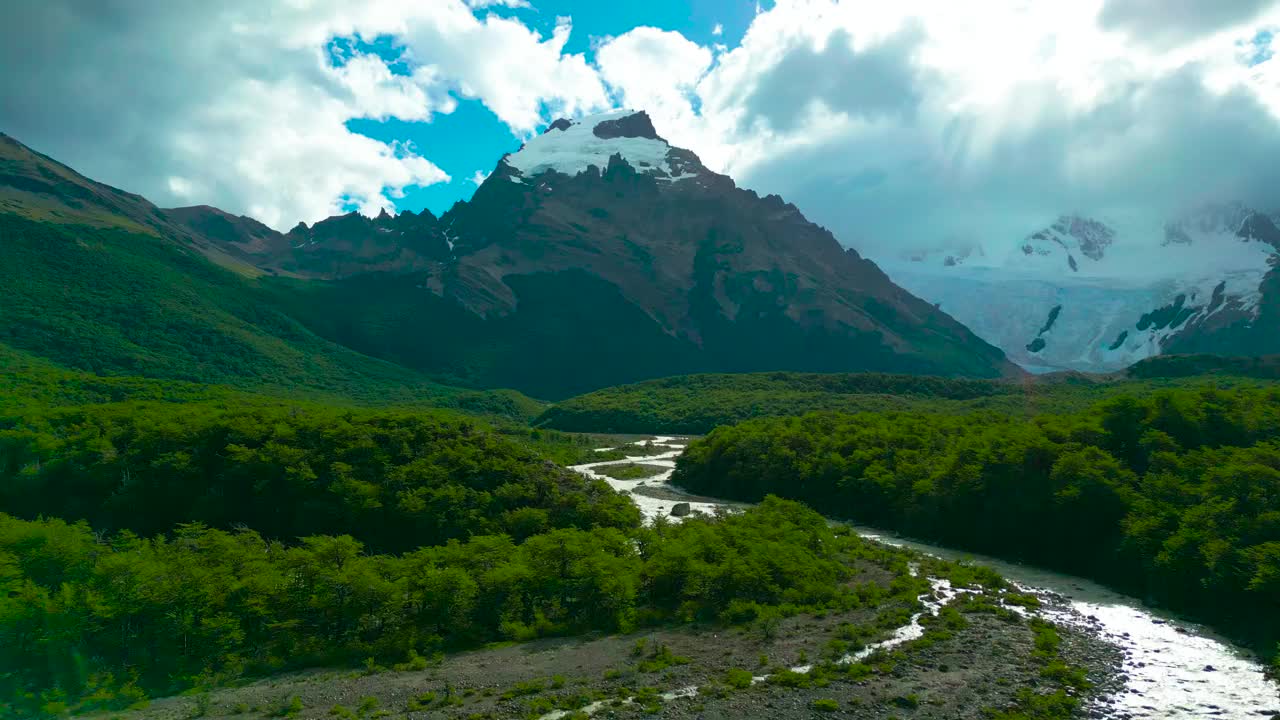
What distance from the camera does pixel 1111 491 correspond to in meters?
54.8

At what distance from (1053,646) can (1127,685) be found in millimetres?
4798

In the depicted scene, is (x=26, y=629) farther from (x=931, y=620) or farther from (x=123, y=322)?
(x=123, y=322)

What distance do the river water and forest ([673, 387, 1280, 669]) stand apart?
6.31ft

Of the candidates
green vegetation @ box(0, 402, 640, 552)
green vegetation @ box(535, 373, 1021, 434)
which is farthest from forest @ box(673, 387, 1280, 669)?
green vegetation @ box(535, 373, 1021, 434)

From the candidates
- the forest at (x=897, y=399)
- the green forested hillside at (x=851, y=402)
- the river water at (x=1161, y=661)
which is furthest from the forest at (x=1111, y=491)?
the forest at (x=897, y=399)

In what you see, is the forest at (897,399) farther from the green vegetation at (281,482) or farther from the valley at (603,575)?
the green vegetation at (281,482)

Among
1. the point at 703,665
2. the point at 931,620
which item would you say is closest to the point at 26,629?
the point at 703,665

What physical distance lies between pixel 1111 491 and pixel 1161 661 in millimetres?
21183

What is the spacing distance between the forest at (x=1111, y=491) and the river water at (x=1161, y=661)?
1925 mm

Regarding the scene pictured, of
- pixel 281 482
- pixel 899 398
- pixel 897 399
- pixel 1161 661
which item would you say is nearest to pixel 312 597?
pixel 281 482

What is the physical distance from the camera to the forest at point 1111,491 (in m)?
42.1

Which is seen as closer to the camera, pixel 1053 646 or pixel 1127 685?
pixel 1127 685

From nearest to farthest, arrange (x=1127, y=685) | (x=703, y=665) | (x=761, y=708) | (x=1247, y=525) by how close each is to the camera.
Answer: (x=761, y=708) → (x=1127, y=685) → (x=703, y=665) → (x=1247, y=525)

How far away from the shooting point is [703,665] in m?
36.4
